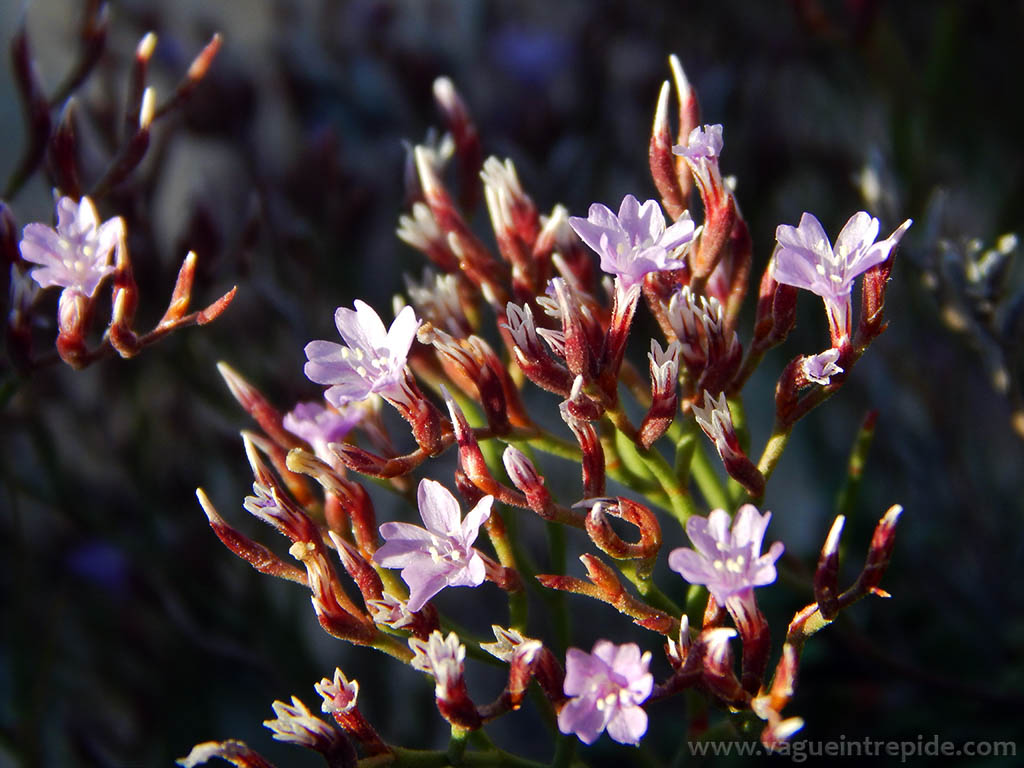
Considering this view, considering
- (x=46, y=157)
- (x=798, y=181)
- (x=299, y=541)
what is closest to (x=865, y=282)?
(x=299, y=541)

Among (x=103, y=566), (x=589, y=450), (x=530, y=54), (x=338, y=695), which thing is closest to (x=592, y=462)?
(x=589, y=450)

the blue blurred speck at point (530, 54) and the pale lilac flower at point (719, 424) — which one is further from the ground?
the blue blurred speck at point (530, 54)

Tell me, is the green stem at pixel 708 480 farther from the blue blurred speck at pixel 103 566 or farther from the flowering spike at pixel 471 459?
the blue blurred speck at pixel 103 566

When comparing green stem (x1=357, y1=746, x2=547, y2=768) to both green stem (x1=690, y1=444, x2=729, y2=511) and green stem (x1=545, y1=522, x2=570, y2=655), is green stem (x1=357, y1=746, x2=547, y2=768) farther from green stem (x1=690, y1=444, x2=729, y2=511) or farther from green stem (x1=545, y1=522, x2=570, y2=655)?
green stem (x1=690, y1=444, x2=729, y2=511)

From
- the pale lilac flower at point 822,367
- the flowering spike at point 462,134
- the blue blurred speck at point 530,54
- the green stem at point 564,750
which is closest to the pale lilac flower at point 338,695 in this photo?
the green stem at point 564,750

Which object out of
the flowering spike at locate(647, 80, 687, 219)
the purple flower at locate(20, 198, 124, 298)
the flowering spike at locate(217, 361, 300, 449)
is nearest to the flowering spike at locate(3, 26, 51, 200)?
the purple flower at locate(20, 198, 124, 298)

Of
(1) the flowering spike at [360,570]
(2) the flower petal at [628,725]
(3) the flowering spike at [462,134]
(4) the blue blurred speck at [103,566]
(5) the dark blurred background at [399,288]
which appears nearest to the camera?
(2) the flower petal at [628,725]
